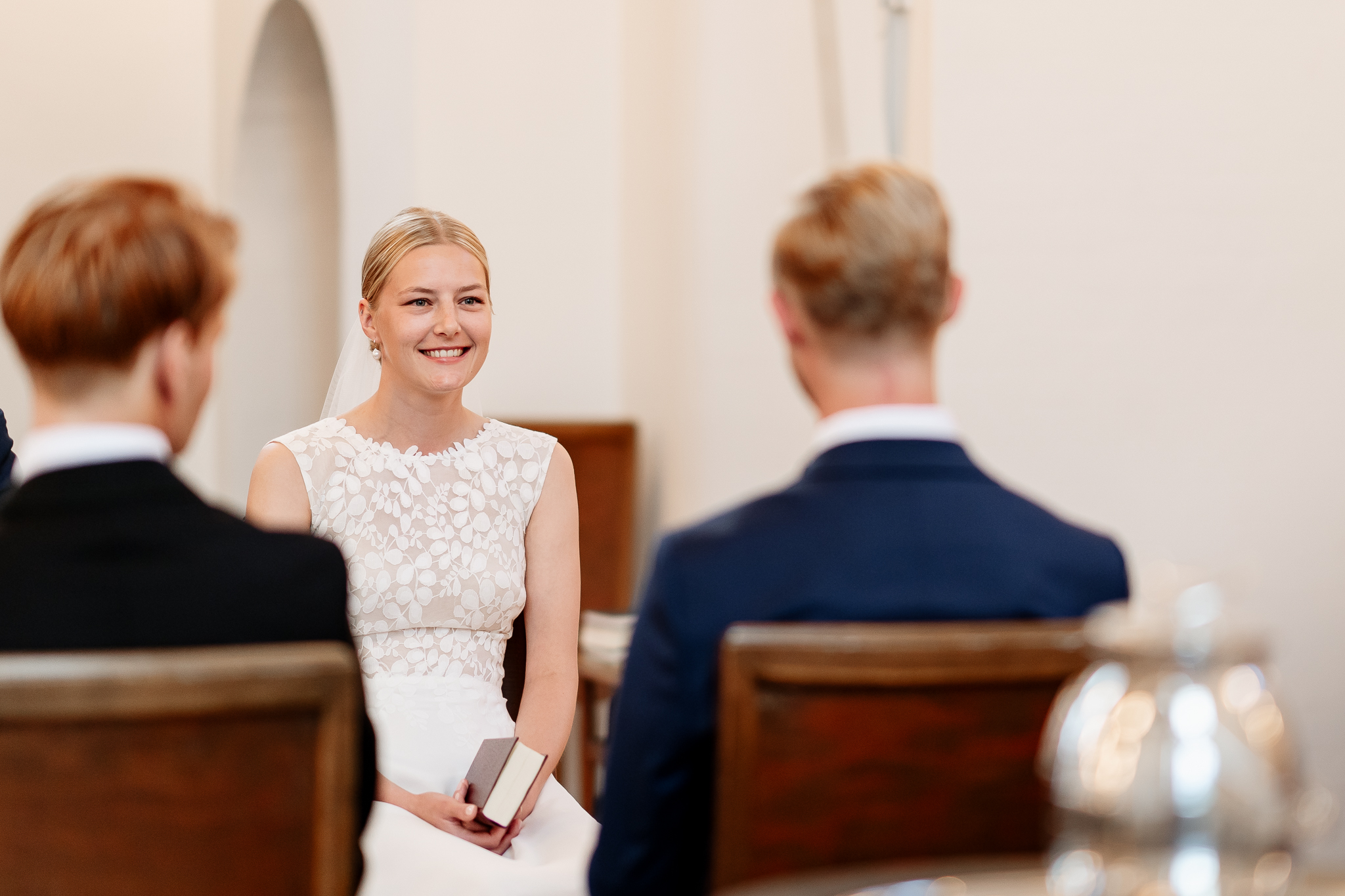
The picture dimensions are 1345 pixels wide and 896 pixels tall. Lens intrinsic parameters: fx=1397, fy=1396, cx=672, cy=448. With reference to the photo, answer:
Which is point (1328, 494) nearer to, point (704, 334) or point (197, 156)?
point (704, 334)

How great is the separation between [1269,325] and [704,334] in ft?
8.66

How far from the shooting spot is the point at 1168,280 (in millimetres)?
2580

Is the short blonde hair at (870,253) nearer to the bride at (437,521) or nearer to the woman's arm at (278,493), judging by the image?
the bride at (437,521)

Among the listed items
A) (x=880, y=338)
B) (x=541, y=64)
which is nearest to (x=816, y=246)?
(x=880, y=338)

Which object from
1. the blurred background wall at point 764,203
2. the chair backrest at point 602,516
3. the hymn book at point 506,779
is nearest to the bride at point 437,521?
the hymn book at point 506,779

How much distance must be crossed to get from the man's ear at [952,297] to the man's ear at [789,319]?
0.49ft

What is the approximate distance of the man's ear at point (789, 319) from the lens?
4.85 ft

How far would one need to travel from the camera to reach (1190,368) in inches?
99.2

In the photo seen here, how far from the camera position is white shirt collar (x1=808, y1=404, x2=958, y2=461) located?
4.72 ft

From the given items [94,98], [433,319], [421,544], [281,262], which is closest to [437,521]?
[421,544]

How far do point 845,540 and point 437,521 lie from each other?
5.03 ft

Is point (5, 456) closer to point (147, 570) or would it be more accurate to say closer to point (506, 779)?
point (506, 779)

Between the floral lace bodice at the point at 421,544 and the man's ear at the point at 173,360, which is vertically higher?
the man's ear at the point at 173,360

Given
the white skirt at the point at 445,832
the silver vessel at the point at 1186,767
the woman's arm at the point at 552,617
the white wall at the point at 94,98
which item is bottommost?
the white skirt at the point at 445,832
